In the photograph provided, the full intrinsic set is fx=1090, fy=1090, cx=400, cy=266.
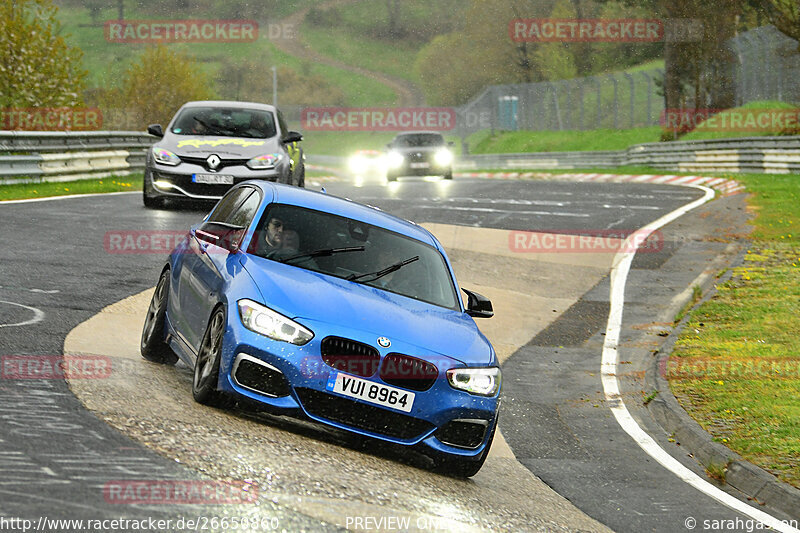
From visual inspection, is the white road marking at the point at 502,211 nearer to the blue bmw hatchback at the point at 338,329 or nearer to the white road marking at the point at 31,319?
the white road marking at the point at 31,319

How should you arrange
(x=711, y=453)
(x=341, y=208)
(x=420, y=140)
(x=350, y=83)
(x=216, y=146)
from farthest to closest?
(x=350, y=83) → (x=420, y=140) → (x=216, y=146) → (x=711, y=453) → (x=341, y=208)

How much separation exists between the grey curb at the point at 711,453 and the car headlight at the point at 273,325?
3.47m

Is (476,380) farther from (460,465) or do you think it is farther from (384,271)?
(384,271)

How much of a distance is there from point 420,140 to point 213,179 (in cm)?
1826

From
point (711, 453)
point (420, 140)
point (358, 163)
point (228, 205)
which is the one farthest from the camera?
point (358, 163)

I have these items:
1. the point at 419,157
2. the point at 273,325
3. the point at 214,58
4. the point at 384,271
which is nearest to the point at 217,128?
the point at 384,271

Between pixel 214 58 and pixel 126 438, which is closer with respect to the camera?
pixel 126 438

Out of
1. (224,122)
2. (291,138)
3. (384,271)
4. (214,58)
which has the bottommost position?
(384,271)

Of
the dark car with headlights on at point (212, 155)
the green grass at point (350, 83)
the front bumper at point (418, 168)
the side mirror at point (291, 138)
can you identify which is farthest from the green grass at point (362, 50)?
the dark car with headlights on at point (212, 155)

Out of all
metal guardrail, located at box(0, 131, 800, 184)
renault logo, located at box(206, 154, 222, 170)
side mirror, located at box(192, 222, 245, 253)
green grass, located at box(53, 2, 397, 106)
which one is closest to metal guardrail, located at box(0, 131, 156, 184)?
metal guardrail, located at box(0, 131, 800, 184)

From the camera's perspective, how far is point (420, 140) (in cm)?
3525

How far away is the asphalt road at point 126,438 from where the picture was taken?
5.36 m

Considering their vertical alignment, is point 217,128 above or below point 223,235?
above

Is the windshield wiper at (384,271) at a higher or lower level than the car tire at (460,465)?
higher
